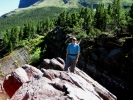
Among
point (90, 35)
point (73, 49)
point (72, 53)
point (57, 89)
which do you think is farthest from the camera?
point (90, 35)

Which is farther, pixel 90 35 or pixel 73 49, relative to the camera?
pixel 90 35

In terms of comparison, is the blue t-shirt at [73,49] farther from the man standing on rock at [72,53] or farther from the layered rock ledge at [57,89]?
the layered rock ledge at [57,89]

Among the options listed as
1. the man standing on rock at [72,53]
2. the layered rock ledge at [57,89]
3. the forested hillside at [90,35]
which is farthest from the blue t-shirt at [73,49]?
the forested hillside at [90,35]

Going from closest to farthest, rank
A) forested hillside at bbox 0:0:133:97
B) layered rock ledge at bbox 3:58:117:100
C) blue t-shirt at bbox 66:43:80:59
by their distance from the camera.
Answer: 1. layered rock ledge at bbox 3:58:117:100
2. blue t-shirt at bbox 66:43:80:59
3. forested hillside at bbox 0:0:133:97

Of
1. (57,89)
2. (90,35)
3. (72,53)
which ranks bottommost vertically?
(90,35)

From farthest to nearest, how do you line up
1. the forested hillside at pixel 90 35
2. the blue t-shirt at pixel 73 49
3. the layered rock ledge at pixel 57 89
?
the forested hillside at pixel 90 35 → the blue t-shirt at pixel 73 49 → the layered rock ledge at pixel 57 89

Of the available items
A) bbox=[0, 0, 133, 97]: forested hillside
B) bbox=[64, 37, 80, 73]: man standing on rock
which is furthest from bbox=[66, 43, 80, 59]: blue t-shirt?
bbox=[0, 0, 133, 97]: forested hillside

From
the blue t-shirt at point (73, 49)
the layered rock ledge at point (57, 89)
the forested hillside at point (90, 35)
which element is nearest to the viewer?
the layered rock ledge at point (57, 89)

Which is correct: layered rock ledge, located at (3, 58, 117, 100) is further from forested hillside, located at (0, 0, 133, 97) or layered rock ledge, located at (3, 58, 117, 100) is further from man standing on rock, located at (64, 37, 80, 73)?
forested hillside, located at (0, 0, 133, 97)

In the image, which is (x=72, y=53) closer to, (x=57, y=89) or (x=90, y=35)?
(x=57, y=89)

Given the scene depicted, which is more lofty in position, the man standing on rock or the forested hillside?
the man standing on rock

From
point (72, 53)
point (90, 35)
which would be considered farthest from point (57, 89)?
point (90, 35)

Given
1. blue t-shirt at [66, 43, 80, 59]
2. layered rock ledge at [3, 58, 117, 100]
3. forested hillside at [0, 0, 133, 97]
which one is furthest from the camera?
forested hillside at [0, 0, 133, 97]

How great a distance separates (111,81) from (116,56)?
536 cm
